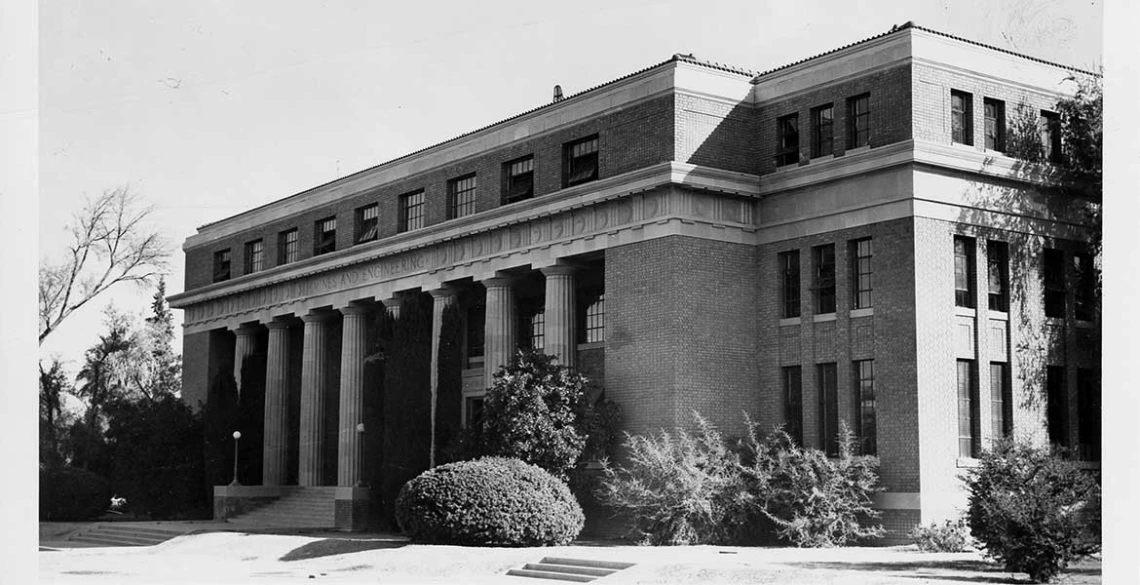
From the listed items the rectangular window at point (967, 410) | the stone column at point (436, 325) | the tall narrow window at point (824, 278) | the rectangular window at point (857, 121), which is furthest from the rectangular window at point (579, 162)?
the rectangular window at point (967, 410)

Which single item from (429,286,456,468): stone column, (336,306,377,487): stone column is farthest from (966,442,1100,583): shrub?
(336,306,377,487): stone column

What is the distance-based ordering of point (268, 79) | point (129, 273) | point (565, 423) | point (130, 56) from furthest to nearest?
point (129, 273)
point (565, 423)
point (268, 79)
point (130, 56)

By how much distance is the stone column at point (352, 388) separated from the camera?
50.2m

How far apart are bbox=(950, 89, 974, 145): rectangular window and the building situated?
0.06 metres

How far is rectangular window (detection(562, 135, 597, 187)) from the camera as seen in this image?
133ft

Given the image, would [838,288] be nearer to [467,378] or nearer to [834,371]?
[834,371]

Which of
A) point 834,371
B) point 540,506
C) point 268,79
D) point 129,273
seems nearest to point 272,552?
point 540,506

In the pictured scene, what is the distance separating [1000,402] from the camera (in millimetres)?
35688

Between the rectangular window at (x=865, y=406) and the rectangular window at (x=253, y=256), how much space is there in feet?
98.0

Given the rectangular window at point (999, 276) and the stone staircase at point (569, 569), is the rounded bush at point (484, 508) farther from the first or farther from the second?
the rectangular window at point (999, 276)

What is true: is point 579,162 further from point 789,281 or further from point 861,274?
point 861,274

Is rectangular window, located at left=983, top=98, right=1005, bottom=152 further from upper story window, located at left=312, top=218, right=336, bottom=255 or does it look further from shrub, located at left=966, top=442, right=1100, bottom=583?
upper story window, located at left=312, top=218, right=336, bottom=255

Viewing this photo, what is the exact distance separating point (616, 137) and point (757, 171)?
4.12 m

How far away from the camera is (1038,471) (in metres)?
25.7
